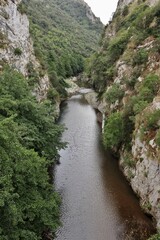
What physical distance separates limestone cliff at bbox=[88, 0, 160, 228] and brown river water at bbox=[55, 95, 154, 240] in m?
1.61

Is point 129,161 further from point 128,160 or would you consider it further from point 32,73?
point 32,73

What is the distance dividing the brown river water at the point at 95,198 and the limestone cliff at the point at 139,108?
63.5 inches

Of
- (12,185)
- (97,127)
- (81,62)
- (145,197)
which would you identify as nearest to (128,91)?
(97,127)

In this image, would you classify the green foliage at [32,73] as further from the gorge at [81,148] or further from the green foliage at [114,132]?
the green foliage at [114,132]

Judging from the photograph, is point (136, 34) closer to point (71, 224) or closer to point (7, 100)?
point (7, 100)

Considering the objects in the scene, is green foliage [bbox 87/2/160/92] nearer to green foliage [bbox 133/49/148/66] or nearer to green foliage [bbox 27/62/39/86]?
green foliage [bbox 133/49/148/66]

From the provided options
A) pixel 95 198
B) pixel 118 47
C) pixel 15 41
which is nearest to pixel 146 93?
pixel 95 198

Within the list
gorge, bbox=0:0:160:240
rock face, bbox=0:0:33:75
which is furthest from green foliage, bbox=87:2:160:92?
rock face, bbox=0:0:33:75

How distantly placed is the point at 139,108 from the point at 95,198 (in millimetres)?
12989

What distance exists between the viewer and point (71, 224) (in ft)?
106

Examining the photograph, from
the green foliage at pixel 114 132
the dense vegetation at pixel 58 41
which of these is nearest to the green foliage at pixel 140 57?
the green foliage at pixel 114 132

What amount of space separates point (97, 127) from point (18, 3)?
29470 millimetres

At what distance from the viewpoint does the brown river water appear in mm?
31453

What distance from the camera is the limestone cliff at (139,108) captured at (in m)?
35.3
